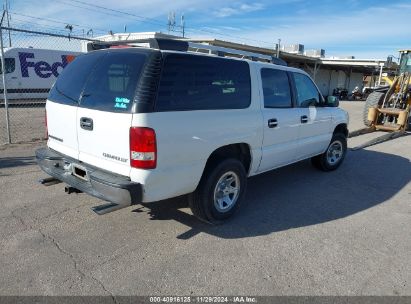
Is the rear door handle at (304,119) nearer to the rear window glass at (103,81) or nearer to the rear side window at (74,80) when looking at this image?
the rear window glass at (103,81)

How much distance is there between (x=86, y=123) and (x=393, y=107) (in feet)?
39.9

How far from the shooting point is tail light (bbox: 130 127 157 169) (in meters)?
2.99

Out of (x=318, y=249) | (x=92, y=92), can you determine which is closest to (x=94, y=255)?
(x=92, y=92)

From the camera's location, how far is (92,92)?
3.44m

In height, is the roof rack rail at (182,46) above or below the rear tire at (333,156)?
above

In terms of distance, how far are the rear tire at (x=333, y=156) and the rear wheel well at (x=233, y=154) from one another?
8.47 ft

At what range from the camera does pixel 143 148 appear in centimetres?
301

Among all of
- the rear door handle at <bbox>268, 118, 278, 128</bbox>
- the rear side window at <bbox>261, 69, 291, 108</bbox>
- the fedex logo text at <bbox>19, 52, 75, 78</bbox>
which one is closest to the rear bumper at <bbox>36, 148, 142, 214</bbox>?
the rear door handle at <bbox>268, 118, 278, 128</bbox>

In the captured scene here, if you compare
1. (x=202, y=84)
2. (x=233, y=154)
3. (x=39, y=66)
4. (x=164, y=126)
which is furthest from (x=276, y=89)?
(x=39, y=66)

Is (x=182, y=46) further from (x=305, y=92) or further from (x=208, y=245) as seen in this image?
(x=305, y=92)

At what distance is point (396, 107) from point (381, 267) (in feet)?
35.6

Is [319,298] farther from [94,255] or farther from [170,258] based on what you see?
[94,255]

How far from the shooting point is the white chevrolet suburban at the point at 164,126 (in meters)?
3.08

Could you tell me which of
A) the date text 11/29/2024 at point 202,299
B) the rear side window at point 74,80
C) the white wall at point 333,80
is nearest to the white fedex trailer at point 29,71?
the rear side window at point 74,80
